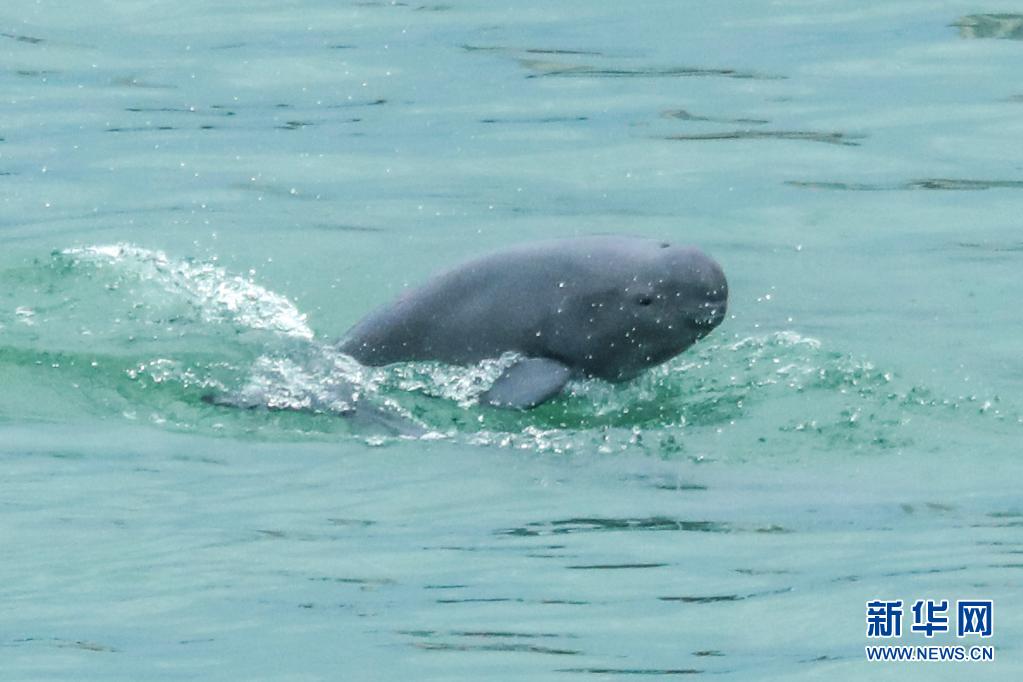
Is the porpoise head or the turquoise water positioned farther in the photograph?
the porpoise head

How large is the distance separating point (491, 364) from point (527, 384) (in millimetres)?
389

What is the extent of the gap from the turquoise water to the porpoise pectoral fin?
0.53 ft

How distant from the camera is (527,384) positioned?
9938 mm

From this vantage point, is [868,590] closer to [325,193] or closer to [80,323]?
[80,323]

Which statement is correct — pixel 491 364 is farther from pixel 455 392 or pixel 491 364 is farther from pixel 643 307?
pixel 643 307

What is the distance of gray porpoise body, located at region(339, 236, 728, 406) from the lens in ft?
33.5

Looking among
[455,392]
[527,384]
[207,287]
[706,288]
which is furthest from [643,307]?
[207,287]

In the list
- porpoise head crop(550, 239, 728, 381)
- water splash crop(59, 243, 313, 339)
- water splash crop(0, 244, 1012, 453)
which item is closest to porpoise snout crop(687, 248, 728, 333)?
porpoise head crop(550, 239, 728, 381)

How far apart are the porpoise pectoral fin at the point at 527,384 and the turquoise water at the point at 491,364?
16 cm

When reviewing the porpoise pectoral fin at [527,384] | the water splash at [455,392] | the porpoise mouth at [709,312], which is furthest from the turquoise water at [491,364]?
the porpoise mouth at [709,312]

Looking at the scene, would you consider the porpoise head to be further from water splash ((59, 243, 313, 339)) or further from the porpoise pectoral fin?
water splash ((59, 243, 313, 339))

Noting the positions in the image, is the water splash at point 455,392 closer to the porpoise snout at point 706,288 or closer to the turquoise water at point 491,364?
the turquoise water at point 491,364

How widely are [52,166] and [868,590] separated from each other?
8.74 meters

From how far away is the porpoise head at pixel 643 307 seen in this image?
1019cm
